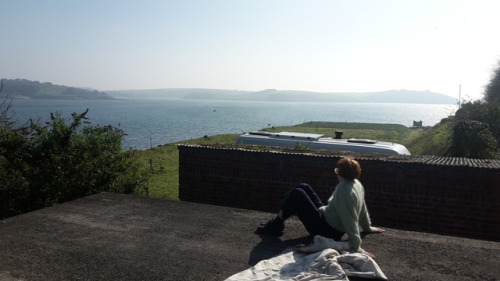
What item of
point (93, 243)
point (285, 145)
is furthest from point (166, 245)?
point (285, 145)

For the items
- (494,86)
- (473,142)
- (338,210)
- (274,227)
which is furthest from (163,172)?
(494,86)

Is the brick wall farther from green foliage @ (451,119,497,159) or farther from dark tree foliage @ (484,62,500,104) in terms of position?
dark tree foliage @ (484,62,500,104)

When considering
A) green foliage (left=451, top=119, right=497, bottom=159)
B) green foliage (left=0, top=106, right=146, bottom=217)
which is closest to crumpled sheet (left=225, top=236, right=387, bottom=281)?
green foliage (left=0, top=106, right=146, bottom=217)

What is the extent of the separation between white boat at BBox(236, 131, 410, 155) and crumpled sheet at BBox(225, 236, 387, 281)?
334 inches

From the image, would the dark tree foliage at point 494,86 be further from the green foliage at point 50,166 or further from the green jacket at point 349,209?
the green jacket at point 349,209

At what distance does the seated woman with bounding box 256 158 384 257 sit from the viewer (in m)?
4.93

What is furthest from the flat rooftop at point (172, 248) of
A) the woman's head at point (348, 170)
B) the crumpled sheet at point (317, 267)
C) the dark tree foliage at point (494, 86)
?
the dark tree foliage at point (494, 86)

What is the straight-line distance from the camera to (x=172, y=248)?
5406mm

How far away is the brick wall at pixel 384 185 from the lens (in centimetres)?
759

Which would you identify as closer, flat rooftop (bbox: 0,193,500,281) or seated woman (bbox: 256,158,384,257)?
flat rooftop (bbox: 0,193,500,281)

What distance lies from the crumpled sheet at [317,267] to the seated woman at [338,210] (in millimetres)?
276

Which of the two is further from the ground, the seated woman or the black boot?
the seated woman

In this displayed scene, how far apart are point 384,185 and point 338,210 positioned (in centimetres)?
354

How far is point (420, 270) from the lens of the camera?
16.0ft
